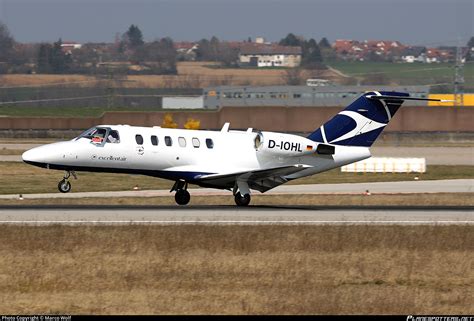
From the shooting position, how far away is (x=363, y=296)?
1944 cm

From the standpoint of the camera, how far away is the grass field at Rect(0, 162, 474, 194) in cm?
4906

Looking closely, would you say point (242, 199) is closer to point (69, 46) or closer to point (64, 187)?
point (64, 187)

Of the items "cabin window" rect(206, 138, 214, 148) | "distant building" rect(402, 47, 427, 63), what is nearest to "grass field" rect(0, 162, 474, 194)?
"cabin window" rect(206, 138, 214, 148)

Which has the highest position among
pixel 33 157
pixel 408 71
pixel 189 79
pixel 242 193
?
pixel 408 71

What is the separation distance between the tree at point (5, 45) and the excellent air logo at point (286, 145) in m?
113

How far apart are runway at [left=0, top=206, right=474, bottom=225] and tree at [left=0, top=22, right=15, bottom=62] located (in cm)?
11374

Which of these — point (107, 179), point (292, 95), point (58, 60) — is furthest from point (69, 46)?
point (107, 179)

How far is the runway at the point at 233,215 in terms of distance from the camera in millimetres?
28484

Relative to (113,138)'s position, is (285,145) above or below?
below

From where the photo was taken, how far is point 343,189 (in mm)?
47812

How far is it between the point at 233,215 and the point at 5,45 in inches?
4737

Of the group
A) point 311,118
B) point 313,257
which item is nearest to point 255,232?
point 313,257

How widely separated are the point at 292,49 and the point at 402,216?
6314 inches

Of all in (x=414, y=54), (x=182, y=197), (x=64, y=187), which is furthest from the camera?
(x=414, y=54)
